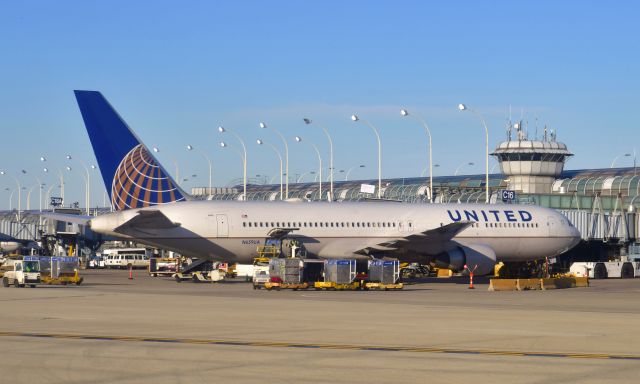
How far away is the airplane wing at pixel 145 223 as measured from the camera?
50.3 m

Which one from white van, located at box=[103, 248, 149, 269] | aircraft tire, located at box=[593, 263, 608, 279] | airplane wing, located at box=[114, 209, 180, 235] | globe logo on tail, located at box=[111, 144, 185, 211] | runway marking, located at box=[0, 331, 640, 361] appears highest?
globe logo on tail, located at box=[111, 144, 185, 211]

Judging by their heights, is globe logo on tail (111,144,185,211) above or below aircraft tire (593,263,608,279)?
above

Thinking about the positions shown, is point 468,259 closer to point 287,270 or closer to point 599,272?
point 287,270

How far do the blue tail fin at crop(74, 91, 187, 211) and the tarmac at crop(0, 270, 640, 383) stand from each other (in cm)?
1552

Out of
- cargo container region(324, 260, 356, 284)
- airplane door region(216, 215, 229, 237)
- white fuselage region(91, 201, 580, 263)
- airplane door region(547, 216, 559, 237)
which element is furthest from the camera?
airplane door region(547, 216, 559, 237)

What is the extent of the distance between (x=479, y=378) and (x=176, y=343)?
7011mm

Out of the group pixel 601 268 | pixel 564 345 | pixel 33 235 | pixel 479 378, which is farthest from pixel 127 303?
pixel 33 235

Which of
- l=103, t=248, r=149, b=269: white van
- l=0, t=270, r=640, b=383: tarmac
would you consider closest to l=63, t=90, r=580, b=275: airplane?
l=0, t=270, r=640, b=383: tarmac

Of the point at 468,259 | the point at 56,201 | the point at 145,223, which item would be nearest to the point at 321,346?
the point at 145,223

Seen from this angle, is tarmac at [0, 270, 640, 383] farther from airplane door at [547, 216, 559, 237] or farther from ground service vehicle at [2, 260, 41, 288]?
airplane door at [547, 216, 559, 237]

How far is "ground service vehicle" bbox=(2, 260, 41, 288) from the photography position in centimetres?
4859

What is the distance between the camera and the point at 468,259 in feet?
188

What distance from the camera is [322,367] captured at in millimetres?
16875

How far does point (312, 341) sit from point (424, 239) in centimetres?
3578
